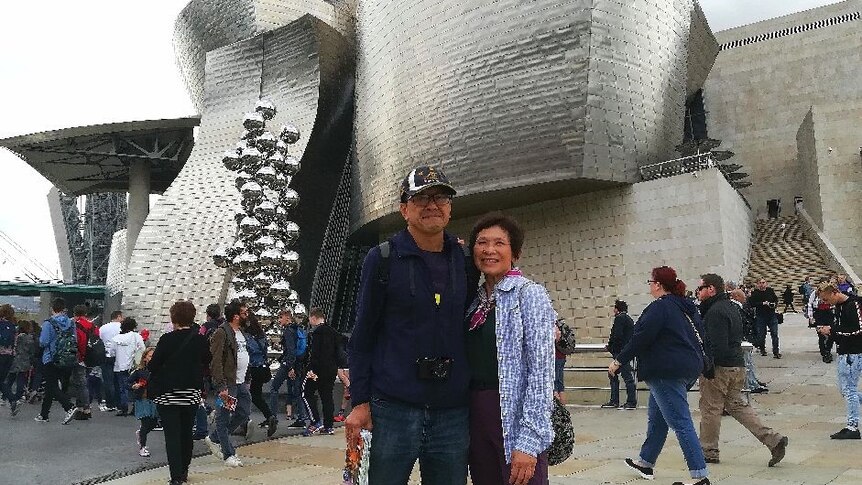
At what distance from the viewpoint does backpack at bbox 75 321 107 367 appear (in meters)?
9.20

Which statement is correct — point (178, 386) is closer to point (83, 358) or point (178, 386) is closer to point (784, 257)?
point (83, 358)

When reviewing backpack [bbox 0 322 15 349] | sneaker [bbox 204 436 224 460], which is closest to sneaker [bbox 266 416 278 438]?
sneaker [bbox 204 436 224 460]

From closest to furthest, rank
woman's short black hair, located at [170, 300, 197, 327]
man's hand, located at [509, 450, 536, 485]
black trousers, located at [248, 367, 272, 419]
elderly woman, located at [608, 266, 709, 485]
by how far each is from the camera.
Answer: man's hand, located at [509, 450, 536, 485]
elderly woman, located at [608, 266, 709, 485]
woman's short black hair, located at [170, 300, 197, 327]
black trousers, located at [248, 367, 272, 419]

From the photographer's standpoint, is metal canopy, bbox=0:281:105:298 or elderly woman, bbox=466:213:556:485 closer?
elderly woman, bbox=466:213:556:485

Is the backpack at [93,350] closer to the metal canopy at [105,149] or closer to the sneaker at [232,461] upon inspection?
the sneaker at [232,461]

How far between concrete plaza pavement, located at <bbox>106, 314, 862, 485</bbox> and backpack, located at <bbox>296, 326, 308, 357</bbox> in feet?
4.14

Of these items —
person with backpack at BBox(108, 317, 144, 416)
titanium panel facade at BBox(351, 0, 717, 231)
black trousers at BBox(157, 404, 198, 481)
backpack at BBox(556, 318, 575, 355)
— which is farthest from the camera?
titanium panel facade at BBox(351, 0, 717, 231)

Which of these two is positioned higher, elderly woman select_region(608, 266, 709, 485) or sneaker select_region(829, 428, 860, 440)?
elderly woman select_region(608, 266, 709, 485)

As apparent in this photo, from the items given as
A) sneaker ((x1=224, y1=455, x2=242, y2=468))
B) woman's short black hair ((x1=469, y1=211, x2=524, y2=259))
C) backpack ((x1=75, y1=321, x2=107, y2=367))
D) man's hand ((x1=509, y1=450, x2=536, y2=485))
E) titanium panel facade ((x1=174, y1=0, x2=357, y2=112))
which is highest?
titanium panel facade ((x1=174, y1=0, x2=357, y2=112))

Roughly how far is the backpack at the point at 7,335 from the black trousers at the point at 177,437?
230 inches

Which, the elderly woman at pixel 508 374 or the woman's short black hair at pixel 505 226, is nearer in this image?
the elderly woman at pixel 508 374

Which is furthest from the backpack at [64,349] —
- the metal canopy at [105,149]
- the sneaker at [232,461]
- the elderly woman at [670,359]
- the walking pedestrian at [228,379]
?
the metal canopy at [105,149]

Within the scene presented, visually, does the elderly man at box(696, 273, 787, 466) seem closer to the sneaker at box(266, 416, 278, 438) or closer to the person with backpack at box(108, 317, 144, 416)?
the sneaker at box(266, 416, 278, 438)

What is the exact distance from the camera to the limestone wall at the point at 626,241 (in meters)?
16.8
